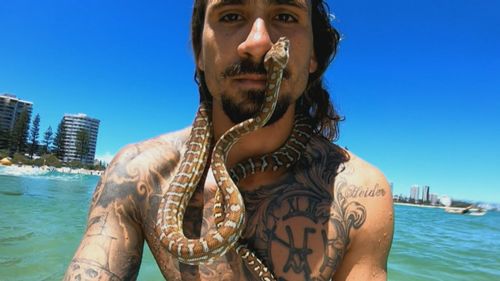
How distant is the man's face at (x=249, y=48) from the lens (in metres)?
2.92

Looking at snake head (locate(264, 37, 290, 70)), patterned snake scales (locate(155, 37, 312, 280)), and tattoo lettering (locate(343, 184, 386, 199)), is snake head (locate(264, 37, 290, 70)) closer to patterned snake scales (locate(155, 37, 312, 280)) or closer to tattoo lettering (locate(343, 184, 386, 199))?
patterned snake scales (locate(155, 37, 312, 280))

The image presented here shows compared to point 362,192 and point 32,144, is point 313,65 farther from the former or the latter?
Answer: point 32,144

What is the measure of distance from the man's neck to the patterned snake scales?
6cm

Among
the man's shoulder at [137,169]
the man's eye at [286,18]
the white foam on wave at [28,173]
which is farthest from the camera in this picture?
the white foam on wave at [28,173]

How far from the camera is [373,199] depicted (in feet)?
11.0

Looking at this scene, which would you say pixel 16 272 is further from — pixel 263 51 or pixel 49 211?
pixel 49 211

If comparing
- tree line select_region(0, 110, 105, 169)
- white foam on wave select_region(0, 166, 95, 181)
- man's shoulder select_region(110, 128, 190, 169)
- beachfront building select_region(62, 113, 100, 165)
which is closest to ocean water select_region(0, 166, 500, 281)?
man's shoulder select_region(110, 128, 190, 169)

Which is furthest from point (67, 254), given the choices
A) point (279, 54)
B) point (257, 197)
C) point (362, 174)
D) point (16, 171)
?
point (16, 171)

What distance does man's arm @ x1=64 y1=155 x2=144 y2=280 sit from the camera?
2891mm

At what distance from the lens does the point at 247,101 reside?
9.87 ft

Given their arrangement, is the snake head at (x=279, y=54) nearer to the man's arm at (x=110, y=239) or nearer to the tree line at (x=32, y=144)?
the man's arm at (x=110, y=239)

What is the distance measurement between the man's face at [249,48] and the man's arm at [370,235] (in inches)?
38.7

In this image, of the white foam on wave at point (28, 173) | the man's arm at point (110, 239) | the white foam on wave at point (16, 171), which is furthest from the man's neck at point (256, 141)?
the white foam on wave at point (16, 171)

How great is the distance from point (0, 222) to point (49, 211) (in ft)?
17.8
